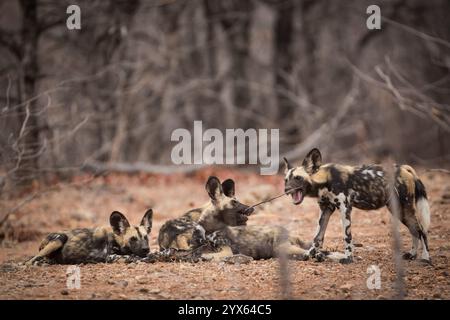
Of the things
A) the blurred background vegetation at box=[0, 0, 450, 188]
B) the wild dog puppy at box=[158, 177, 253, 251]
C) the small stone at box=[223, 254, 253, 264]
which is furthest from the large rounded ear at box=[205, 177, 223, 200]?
the blurred background vegetation at box=[0, 0, 450, 188]

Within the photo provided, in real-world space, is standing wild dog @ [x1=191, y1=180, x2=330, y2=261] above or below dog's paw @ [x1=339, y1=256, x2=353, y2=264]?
above

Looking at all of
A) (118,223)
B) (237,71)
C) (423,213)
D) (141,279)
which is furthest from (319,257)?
(237,71)

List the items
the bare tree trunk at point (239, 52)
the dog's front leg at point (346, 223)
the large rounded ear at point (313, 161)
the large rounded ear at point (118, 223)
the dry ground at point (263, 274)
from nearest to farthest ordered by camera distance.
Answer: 1. the dry ground at point (263, 274)
2. the dog's front leg at point (346, 223)
3. the large rounded ear at point (313, 161)
4. the large rounded ear at point (118, 223)
5. the bare tree trunk at point (239, 52)

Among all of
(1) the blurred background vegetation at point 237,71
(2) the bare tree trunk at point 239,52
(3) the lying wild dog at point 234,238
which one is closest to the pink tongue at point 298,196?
(3) the lying wild dog at point 234,238

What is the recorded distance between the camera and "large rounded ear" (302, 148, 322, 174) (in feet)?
16.9

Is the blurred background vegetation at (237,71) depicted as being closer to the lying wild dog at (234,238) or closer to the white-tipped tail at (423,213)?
the lying wild dog at (234,238)

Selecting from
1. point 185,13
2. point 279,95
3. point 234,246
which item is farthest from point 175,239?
point 185,13

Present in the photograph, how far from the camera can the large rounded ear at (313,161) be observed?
5160 millimetres

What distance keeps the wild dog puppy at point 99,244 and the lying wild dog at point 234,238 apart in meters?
0.50

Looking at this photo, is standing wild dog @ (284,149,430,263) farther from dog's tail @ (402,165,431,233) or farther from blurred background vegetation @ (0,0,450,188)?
blurred background vegetation @ (0,0,450,188)

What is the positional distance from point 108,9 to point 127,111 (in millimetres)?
2196

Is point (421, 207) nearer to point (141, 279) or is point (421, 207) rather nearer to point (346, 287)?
point (346, 287)

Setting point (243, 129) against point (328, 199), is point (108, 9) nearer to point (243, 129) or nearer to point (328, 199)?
point (243, 129)

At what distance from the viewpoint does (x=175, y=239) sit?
18.4 ft
